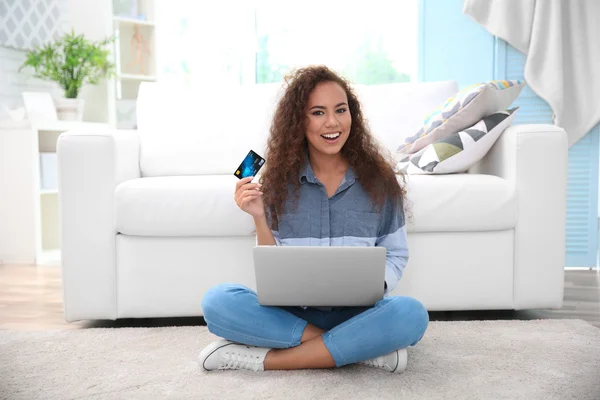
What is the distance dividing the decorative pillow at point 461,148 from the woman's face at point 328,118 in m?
0.59

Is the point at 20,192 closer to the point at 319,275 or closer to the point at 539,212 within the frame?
the point at 319,275

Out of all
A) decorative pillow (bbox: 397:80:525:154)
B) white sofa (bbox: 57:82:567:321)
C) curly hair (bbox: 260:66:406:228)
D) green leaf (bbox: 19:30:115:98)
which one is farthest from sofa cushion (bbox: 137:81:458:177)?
green leaf (bbox: 19:30:115:98)

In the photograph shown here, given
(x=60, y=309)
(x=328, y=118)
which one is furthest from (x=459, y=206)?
(x=60, y=309)

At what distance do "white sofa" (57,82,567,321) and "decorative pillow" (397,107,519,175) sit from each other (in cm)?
9

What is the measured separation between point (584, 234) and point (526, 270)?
1511 millimetres

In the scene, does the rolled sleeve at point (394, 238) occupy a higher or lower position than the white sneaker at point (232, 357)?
higher

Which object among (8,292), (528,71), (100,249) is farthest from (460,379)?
(528,71)

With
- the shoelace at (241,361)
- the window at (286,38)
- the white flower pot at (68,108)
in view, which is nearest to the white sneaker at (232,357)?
the shoelace at (241,361)

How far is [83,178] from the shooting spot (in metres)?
2.00

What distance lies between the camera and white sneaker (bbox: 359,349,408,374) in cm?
148

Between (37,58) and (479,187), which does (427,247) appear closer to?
(479,187)

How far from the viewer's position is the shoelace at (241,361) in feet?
5.00

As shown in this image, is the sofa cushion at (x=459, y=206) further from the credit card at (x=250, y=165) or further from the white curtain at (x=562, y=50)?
the white curtain at (x=562, y=50)

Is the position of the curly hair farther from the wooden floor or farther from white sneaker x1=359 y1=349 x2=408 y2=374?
the wooden floor
